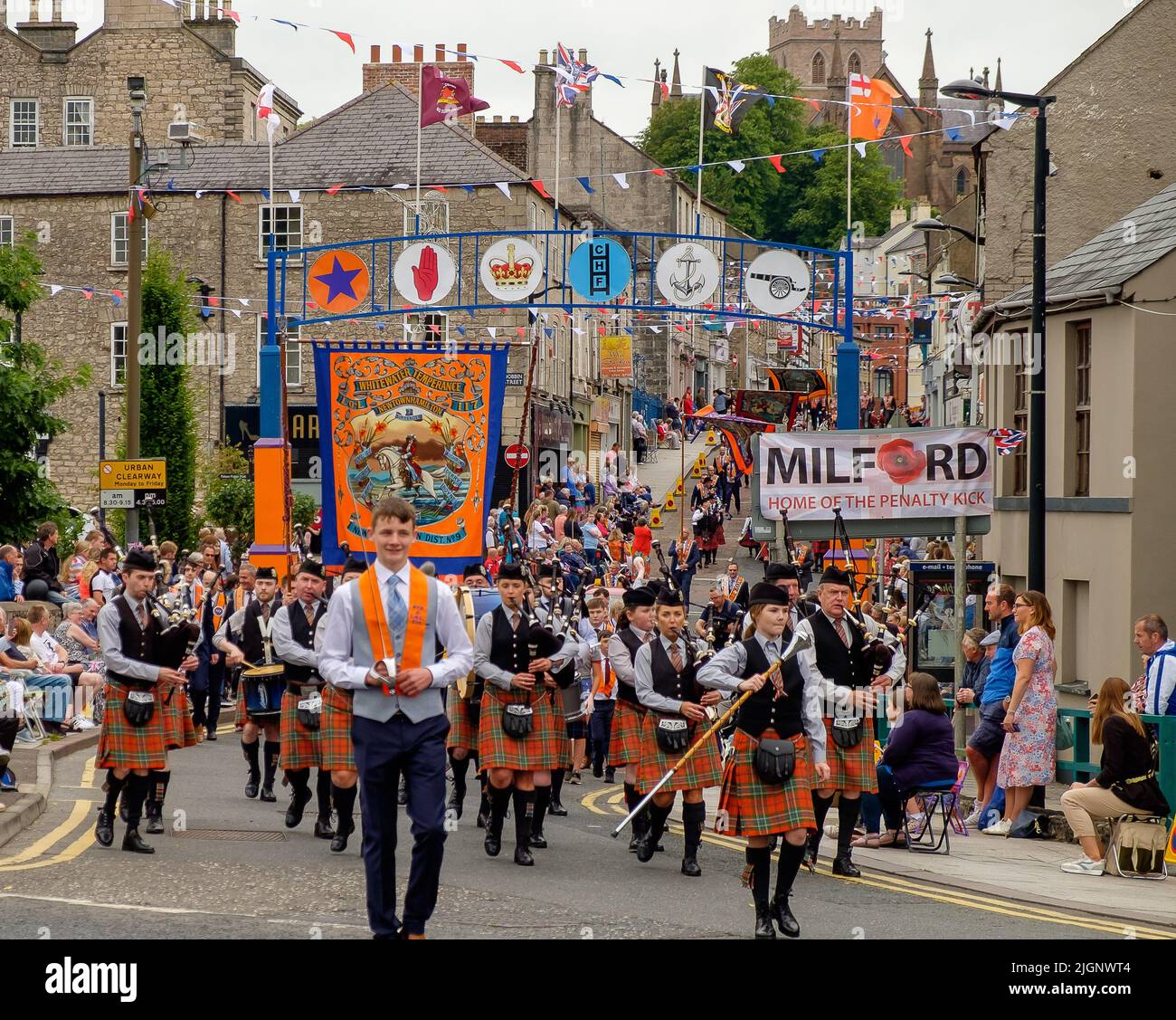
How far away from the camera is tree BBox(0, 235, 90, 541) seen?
75.7 feet

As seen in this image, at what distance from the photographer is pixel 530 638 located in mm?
11359

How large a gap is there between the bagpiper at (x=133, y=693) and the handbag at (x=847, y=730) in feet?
13.4

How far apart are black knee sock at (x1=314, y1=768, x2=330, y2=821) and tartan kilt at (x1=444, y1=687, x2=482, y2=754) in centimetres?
90

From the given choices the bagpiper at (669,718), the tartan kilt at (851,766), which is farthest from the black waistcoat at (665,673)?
the tartan kilt at (851,766)

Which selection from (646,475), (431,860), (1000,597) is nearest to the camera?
(431,860)

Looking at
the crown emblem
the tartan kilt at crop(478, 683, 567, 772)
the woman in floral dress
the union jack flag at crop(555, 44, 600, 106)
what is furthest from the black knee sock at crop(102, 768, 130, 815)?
the union jack flag at crop(555, 44, 600, 106)

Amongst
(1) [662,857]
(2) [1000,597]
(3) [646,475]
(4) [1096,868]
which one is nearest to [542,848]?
(1) [662,857]

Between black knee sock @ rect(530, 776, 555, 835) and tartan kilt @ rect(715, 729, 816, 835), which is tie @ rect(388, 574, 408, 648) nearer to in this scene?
tartan kilt @ rect(715, 729, 816, 835)

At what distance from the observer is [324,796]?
11852 millimetres

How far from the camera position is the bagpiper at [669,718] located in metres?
11.1

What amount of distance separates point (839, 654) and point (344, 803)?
335cm

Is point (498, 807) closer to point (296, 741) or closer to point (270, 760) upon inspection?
point (296, 741)

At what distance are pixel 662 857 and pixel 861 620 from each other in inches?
88.1
